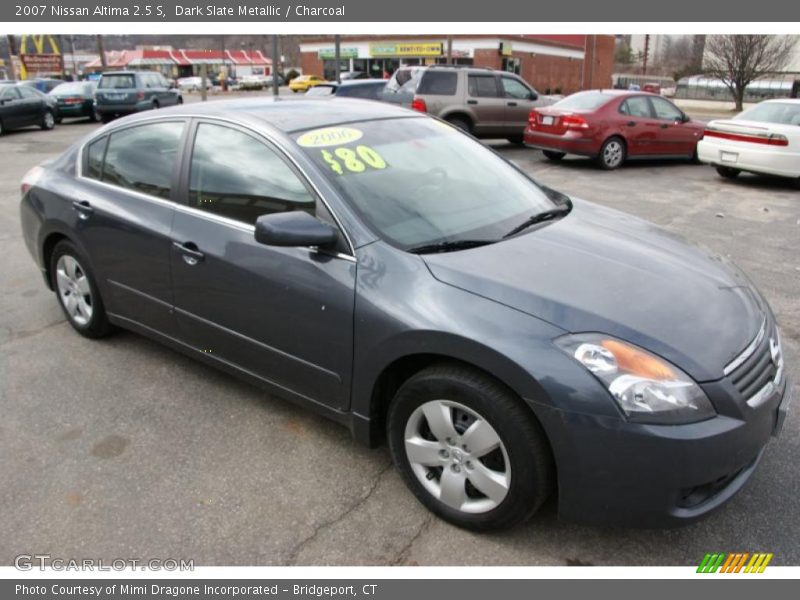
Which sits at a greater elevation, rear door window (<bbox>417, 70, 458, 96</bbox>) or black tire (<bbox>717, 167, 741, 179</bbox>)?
rear door window (<bbox>417, 70, 458, 96</bbox>)

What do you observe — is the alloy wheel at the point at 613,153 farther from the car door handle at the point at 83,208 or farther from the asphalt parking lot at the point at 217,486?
the car door handle at the point at 83,208

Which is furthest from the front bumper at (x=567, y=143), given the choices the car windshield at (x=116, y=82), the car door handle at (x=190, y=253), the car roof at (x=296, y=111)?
the car windshield at (x=116, y=82)

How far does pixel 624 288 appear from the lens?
259cm

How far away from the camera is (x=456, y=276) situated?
256 cm

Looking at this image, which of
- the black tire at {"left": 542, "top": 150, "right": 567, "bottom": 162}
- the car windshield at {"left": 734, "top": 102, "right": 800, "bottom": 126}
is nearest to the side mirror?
the car windshield at {"left": 734, "top": 102, "right": 800, "bottom": 126}

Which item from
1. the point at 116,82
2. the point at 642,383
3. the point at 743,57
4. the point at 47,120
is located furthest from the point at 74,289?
the point at 743,57

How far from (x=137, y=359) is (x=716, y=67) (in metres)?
36.0

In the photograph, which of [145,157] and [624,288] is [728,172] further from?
[145,157]

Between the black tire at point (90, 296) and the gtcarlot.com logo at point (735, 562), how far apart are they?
3600 mm

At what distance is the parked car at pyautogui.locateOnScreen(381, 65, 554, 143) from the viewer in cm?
1364

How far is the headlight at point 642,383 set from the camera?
7.19ft

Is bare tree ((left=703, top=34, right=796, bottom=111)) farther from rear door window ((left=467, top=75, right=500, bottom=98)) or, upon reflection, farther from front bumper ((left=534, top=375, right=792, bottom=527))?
front bumper ((left=534, top=375, right=792, bottom=527))

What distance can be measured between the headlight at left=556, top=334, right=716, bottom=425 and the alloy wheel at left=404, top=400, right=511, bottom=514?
45 centimetres

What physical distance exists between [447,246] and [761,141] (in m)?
9.42
